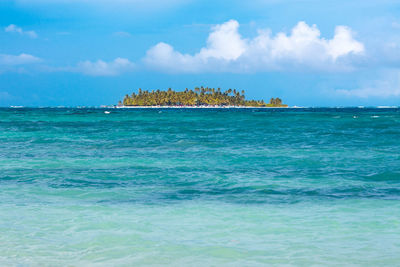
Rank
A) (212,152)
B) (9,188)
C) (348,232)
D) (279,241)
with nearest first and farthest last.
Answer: (279,241) < (348,232) < (9,188) < (212,152)

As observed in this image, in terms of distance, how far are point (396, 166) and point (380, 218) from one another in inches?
340

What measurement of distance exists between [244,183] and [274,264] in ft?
21.7

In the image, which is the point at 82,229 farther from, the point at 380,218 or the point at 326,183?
the point at 326,183

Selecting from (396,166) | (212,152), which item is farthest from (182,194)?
(212,152)

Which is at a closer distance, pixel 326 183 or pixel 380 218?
pixel 380 218

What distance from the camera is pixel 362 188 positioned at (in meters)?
12.2

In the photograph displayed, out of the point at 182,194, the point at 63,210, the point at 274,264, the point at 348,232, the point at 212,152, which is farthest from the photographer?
the point at 212,152

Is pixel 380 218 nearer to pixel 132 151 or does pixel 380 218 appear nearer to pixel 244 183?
pixel 244 183

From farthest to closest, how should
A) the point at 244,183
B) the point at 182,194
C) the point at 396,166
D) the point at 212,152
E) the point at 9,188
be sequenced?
1. the point at 212,152
2. the point at 396,166
3. the point at 244,183
4. the point at 9,188
5. the point at 182,194

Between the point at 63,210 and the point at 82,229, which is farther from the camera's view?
the point at 63,210

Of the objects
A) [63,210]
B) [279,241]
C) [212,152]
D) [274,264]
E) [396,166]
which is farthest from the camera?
[212,152]

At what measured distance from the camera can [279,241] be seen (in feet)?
24.5

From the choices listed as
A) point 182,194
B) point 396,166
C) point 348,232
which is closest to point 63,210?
point 182,194

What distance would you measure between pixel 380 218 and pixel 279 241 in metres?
2.63
